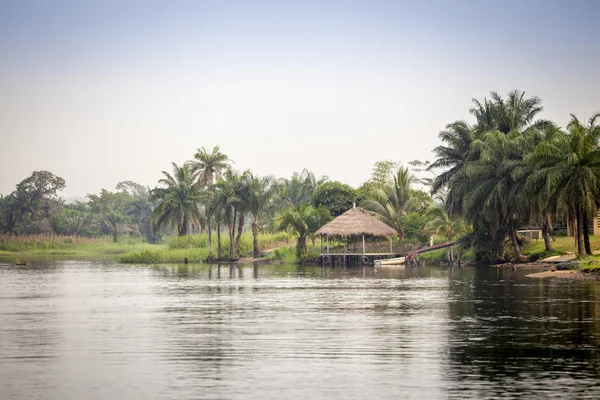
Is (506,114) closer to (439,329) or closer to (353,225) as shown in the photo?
(353,225)

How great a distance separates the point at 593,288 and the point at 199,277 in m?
25.0

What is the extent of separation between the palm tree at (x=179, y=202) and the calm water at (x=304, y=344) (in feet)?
147

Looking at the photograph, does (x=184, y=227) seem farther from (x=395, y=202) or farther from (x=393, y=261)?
(x=393, y=261)

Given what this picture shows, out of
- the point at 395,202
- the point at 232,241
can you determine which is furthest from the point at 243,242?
the point at 395,202

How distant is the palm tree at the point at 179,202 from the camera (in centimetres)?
8362

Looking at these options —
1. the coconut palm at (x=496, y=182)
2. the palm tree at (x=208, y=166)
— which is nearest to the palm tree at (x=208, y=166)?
the palm tree at (x=208, y=166)

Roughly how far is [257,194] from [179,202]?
1306 cm

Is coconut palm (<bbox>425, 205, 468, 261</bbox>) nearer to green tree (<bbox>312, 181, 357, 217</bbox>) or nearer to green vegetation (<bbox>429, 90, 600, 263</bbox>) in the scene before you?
green vegetation (<bbox>429, 90, 600, 263</bbox>)

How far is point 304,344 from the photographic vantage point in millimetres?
20453

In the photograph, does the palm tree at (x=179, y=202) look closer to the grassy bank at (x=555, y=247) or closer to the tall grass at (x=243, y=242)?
the tall grass at (x=243, y=242)

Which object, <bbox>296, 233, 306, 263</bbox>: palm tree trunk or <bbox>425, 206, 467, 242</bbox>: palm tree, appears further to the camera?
<bbox>296, 233, 306, 263</bbox>: palm tree trunk

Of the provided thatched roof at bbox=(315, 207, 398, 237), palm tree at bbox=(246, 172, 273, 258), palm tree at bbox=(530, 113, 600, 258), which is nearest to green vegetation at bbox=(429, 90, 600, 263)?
palm tree at bbox=(530, 113, 600, 258)

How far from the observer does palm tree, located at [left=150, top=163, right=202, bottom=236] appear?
274 ft

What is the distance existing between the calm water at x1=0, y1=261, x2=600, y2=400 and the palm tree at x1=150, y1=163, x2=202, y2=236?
44.9 metres
